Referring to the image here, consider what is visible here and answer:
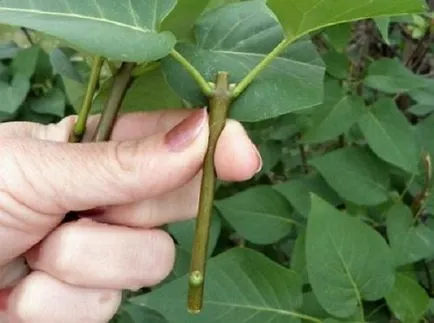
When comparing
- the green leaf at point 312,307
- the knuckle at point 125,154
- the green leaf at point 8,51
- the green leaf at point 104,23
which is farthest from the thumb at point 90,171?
the green leaf at point 8,51

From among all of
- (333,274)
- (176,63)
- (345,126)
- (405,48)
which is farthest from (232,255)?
(405,48)

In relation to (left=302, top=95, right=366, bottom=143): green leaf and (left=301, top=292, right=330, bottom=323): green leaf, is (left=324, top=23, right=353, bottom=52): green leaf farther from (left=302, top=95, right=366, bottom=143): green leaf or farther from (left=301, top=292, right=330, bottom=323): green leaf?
(left=301, top=292, right=330, bottom=323): green leaf

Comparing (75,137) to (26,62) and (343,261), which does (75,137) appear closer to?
(343,261)

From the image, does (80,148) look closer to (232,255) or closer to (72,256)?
(72,256)

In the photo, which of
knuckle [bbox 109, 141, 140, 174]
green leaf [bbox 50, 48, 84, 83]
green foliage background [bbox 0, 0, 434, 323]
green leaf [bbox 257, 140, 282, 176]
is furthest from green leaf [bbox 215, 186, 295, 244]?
knuckle [bbox 109, 141, 140, 174]

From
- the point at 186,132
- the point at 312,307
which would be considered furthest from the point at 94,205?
the point at 312,307

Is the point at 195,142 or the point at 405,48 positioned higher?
the point at 195,142
